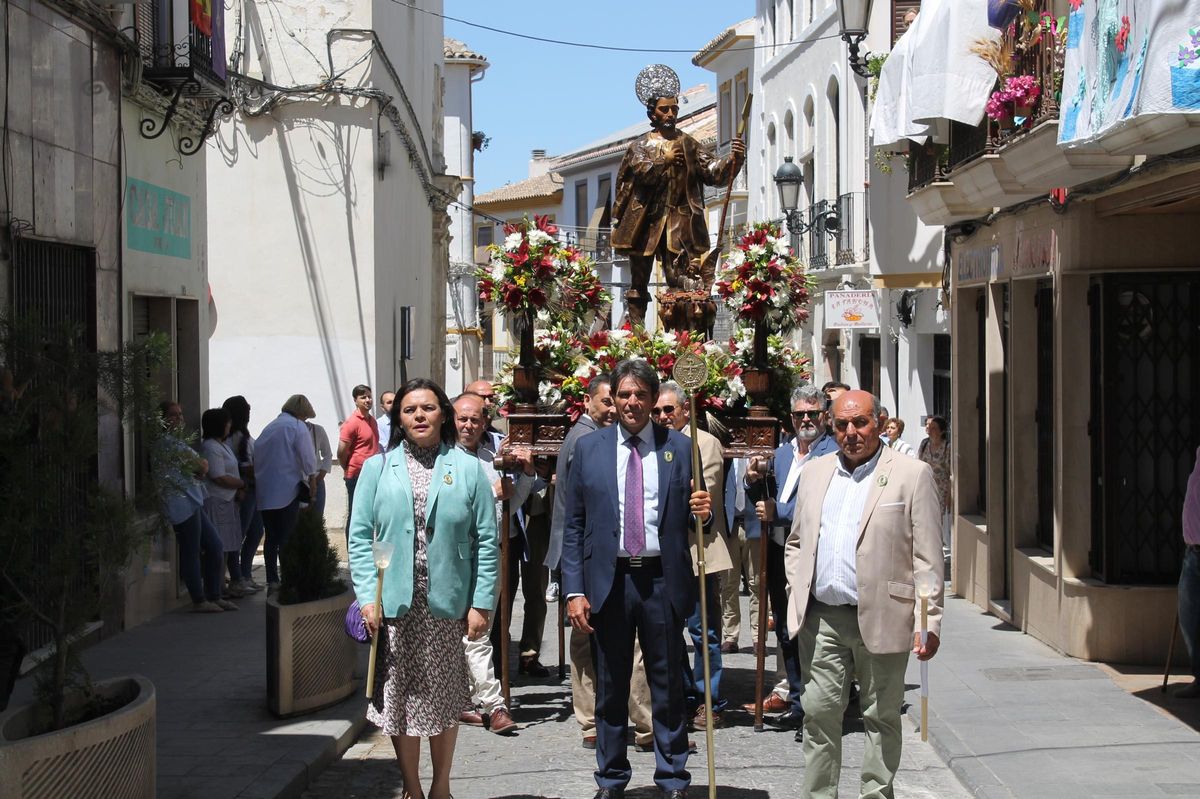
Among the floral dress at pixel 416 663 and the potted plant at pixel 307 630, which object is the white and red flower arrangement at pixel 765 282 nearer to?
the potted plant at pixel 307 630

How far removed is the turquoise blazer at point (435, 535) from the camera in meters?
6.37

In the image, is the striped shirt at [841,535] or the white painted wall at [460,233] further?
the white painted wall at [460,233]

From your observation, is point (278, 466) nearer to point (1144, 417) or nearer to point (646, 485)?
point (646, 485)

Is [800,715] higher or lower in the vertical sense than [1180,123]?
lower

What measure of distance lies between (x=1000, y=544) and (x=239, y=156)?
10298 millimetres

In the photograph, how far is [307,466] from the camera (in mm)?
13344

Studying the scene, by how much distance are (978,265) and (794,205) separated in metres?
8.77

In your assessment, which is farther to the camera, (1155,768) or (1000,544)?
(1000,544)

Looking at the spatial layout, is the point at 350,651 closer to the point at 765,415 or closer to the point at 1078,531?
the point at 765,415

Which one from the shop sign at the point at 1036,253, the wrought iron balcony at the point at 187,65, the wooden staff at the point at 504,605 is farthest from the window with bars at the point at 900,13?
the wooden staff at the point at 504,605

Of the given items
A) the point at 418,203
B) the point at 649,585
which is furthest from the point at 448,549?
the point at 418,203

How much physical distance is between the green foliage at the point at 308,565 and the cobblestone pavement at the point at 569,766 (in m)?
A: 0.88

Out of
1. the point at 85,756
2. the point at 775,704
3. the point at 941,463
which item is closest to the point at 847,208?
the point at 941,463

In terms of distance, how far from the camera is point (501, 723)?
865 cm
